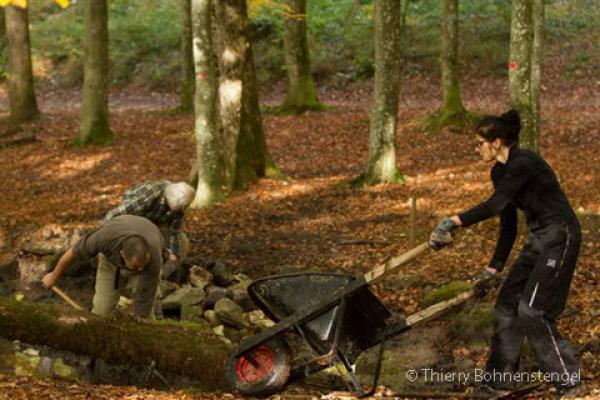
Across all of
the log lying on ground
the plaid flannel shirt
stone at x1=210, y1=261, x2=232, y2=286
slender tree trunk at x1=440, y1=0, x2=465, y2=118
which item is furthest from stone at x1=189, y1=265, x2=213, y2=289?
slender tree trunk at x1=440, y1=0, x2=465, y2=118

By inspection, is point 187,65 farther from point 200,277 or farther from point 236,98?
point 200,277

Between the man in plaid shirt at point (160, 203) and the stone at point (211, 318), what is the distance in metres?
1.01

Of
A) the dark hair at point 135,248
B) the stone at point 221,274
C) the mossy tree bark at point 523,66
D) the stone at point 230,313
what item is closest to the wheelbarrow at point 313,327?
the dark hair at point 135,248

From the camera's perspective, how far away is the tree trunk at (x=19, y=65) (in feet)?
66.5

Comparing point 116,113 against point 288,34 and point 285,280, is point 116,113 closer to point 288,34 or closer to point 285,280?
point 288,34

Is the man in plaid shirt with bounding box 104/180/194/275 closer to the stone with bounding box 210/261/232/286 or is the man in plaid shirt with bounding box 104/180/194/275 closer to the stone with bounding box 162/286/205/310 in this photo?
the stone with bounding box 162/286/205/310

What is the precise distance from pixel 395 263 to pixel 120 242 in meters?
2.71

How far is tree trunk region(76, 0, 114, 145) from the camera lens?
60.4 feet

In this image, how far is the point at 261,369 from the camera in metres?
5.79

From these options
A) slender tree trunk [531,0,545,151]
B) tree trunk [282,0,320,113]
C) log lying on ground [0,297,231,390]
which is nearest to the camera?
log lying on ground [0,297,231,390]

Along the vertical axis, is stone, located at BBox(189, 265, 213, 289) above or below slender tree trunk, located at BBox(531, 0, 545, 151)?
below

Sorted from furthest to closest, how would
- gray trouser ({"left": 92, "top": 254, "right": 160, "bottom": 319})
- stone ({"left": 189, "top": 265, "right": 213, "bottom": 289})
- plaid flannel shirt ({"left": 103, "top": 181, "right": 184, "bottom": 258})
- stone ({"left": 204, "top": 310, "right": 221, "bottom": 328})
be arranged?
stone ({"left": 189, "top": 265, "right": 213, "bottom": 289}) → stone ({"left": 204, "top": 310, "right": 221, "bottom": 328}) → plaid flannel shirt ({"left": 103, "top": 181, "right": 184, "bottom": 258}) → gray trouser ({"left": 92, "top": 254, "right": 160, "bottom": 319})

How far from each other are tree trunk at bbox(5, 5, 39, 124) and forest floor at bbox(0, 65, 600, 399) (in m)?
0.70

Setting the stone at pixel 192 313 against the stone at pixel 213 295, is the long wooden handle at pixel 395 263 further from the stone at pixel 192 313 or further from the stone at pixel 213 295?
the stone at pixel 213 295
